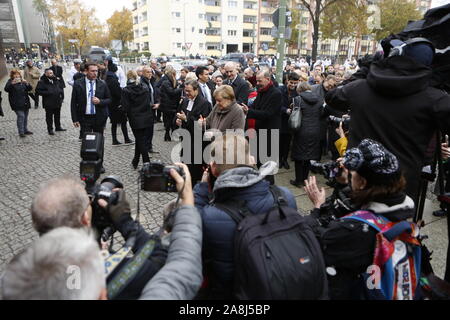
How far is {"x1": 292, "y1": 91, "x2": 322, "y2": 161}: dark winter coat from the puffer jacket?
3620 mm

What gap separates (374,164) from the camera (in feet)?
5.85

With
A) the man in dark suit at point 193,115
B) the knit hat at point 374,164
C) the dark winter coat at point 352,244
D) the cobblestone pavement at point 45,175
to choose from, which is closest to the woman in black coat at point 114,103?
the cobblestone pavement at point 45,175

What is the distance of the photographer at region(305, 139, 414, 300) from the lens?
1.68 m

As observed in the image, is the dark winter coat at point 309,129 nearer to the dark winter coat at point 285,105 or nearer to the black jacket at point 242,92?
the dark winter coat at point 285,105

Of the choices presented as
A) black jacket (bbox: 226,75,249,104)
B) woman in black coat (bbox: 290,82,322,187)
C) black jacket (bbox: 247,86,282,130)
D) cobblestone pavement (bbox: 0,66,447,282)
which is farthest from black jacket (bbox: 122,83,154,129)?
woman in black coat (bbox: 290,82,322,187)

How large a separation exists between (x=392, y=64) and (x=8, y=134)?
999 centimetres

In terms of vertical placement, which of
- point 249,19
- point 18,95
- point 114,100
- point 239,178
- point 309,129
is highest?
point 249,19

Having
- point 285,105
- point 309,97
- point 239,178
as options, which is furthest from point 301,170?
point 239,178

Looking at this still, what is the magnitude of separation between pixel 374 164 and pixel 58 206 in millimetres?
1652

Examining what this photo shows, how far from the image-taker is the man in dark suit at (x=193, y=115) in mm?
4750

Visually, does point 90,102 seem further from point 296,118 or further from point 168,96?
point 296,118

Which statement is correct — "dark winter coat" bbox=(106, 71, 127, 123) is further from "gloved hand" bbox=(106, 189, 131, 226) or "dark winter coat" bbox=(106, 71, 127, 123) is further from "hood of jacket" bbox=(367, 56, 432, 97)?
"hood of jacket" bbox=(367, 56, 432, 97)

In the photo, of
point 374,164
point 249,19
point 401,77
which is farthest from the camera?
point 249,19
